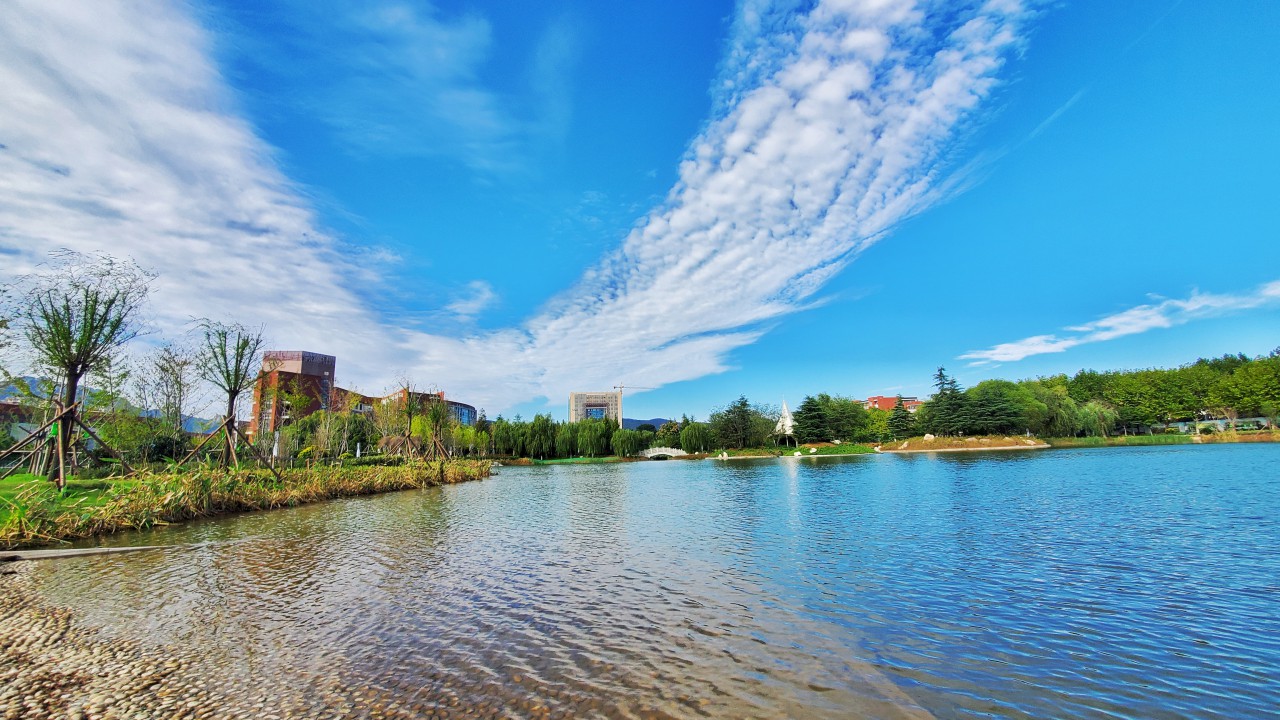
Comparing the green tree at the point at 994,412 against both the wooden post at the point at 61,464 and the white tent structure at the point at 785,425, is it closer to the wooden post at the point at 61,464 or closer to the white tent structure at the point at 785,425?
the white tent structure at the point at 785,425

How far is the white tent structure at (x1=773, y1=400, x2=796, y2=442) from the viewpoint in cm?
7425

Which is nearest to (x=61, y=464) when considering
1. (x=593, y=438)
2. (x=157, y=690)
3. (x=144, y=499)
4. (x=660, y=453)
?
(x=144, y=499)

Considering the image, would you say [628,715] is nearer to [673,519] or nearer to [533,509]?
[673,519]

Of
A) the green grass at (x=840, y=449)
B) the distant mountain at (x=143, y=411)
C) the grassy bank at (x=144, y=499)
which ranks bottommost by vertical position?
the green grass at (x=840, y=449)

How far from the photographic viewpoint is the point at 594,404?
579 ft

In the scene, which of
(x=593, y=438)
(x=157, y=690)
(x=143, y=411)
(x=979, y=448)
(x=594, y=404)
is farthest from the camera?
(x=594, y=404)

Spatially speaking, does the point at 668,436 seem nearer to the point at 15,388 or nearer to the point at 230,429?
the point at 230,429

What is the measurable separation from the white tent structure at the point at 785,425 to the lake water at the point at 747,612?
62.0 m

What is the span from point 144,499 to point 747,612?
15070 mm

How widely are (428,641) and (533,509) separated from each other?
41.1 ft

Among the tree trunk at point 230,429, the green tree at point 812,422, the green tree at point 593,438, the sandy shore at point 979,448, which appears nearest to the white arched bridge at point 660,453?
the green tree at point 593,438

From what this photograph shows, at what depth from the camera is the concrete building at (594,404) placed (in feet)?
574

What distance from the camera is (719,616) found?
6059mm

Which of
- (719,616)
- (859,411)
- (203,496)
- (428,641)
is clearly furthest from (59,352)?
(859,411)
